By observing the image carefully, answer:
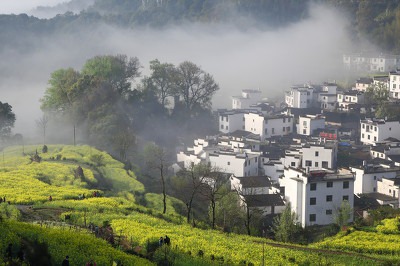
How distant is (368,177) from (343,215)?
1137cm

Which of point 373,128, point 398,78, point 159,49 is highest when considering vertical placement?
point 159,49

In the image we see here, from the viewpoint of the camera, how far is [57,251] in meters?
19.2

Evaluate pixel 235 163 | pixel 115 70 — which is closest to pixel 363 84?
pixel 115 70

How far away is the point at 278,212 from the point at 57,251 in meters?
23.0

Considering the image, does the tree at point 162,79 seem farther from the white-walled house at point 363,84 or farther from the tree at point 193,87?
the white-walled house at point 363,84

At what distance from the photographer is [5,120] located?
176 feet

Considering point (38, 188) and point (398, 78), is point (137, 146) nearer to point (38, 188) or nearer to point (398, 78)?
Answer: point (38, 188)

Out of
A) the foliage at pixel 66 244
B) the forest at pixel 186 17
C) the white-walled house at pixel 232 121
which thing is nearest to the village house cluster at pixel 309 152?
the white-walled house at pixel 232 121

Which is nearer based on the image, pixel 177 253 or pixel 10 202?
pixel 177 253

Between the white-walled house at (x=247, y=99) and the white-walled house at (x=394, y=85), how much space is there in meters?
15.1

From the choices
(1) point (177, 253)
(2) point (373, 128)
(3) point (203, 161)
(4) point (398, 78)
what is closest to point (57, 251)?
(1) point (177, 253)

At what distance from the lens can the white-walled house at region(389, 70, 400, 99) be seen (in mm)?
73188

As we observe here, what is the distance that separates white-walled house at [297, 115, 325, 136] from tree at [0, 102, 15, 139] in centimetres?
2706

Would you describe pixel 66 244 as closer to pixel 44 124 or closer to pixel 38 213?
pixel 38 213
